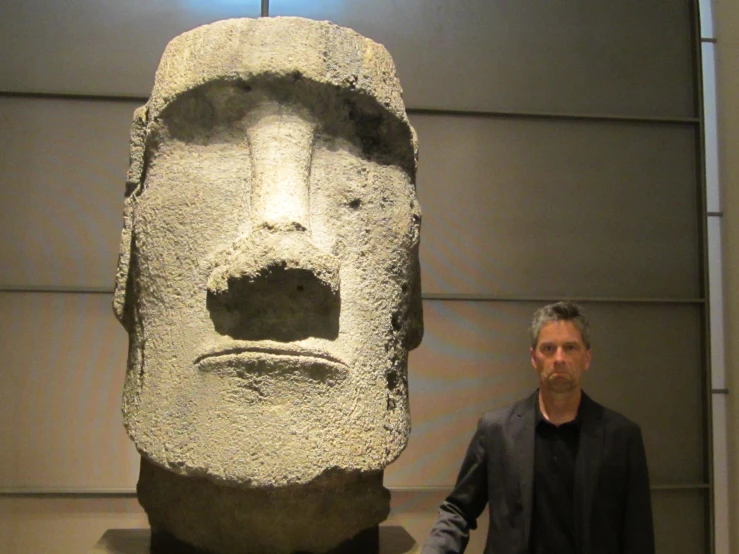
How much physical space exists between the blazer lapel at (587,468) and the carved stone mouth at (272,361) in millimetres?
587

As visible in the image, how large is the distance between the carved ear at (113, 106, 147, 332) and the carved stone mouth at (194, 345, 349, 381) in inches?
18.1

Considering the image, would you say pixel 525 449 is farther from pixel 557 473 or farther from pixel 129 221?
pixel 129 221

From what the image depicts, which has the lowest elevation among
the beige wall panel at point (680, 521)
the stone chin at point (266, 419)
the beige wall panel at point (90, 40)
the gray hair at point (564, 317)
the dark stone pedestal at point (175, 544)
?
the beige wall panel at point (680, 521)

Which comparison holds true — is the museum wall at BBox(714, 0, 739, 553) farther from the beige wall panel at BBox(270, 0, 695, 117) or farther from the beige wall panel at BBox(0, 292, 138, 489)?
the beige wall panel at BBox(0, 292, 138, 489)

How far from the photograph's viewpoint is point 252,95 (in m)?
1.88

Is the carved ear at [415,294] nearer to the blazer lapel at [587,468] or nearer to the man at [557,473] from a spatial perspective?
the man at [557,473]

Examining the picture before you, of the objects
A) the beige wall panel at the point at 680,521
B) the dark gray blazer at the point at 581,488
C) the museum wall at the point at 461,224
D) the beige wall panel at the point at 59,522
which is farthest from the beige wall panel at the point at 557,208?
the beige wall panel at the point at 59,522

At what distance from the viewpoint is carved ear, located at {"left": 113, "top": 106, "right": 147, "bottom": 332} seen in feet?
6.61

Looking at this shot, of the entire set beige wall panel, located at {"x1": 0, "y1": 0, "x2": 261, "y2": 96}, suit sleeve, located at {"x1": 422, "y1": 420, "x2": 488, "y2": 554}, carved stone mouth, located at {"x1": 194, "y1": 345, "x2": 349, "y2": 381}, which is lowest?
suit sleeve, located at {"x1": 422, "y1": 420, "x2": 488, "y2": 554}

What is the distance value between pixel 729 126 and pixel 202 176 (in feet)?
6.67

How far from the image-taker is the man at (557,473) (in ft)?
6.04

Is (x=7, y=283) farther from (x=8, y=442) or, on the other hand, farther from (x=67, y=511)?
(x=67, y=511)

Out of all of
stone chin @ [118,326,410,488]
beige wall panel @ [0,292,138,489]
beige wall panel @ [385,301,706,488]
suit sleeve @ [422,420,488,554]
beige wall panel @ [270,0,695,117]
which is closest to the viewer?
stone chin @ [118,326,410,488]

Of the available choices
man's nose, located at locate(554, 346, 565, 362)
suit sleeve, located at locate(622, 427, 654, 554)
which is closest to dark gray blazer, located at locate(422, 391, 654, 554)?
suit sleeve, located at locate(622, 427, 654, 554)
